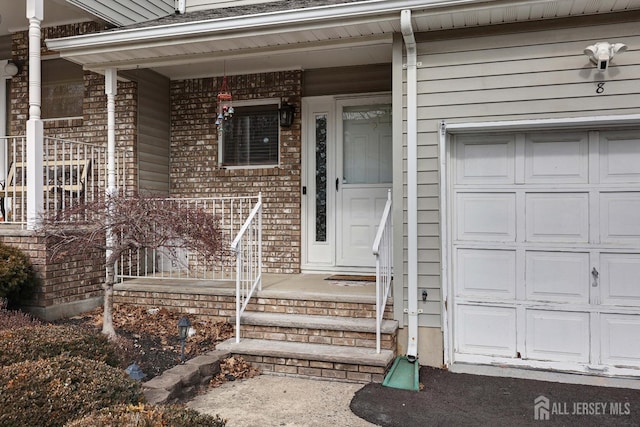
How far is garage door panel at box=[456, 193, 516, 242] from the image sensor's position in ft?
14.0

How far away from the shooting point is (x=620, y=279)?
3.98 m

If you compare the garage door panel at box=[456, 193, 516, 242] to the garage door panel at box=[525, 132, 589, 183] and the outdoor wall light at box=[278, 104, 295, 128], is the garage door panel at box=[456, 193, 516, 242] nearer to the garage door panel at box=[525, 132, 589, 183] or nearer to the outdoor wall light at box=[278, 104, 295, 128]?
the garage door panel at box=[525, 132, 589, 183]

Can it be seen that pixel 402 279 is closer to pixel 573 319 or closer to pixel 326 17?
pixel 573 319

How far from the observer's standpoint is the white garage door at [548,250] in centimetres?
398

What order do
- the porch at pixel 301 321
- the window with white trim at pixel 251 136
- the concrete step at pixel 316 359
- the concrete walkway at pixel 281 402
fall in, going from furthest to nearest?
the window with white trim at pixel 251 136, the porch at pixel 301 321, the concrete step at pixel 316 359, the concrete walkway at pixel 281 402

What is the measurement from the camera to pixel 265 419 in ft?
10.5

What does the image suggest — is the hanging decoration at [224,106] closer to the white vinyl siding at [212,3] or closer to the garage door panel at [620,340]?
the white vinyl siding at [212,3]

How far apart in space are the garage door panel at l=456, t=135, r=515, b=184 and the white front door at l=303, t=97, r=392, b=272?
159cm

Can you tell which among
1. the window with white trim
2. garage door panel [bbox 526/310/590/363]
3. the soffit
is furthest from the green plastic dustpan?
the soffit

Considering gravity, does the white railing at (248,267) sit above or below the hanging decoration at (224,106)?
below

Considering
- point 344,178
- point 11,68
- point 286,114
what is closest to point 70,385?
point 344,178

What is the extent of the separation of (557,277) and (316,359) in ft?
7.16

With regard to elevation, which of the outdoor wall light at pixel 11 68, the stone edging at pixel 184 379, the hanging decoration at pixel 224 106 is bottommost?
the stone edging at pixel 184 379

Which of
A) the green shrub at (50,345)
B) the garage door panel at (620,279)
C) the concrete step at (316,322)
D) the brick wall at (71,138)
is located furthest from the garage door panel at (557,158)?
the brick wall at (71,138)
